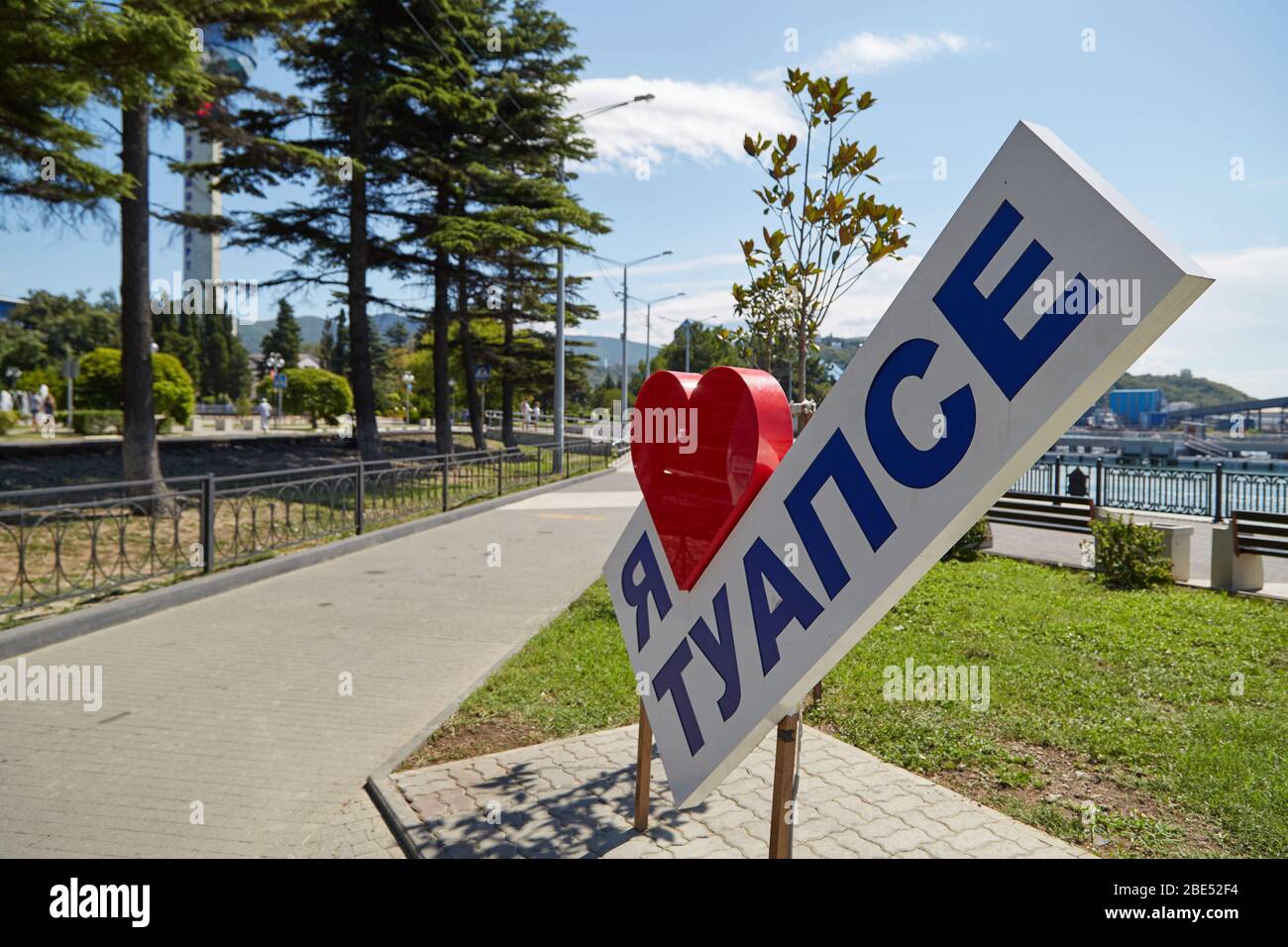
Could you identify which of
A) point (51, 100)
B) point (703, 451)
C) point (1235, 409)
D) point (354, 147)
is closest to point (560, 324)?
point (354, 147)

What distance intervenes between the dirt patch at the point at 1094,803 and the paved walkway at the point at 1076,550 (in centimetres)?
575

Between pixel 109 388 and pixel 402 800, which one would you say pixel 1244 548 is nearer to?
pixel 402 800

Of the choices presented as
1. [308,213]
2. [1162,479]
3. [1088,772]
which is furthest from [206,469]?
[1162,479]

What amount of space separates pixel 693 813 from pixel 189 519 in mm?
11033

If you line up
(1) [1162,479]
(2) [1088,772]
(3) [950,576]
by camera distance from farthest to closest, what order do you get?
(1) [1162,479] → (3) [950,576] → (2) [1088,772]

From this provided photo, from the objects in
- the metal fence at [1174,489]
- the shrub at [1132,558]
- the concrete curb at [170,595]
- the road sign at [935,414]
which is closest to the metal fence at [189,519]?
the concrete curb at [170,595]

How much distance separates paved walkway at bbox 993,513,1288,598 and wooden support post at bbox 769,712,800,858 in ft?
26.4

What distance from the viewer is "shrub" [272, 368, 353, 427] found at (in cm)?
5347

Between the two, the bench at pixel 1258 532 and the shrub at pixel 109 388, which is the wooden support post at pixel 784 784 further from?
the shrub at pixel 109 388

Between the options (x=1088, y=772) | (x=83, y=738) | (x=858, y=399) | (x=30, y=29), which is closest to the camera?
(x=858, y=399)

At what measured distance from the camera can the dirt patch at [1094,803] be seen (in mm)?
3780

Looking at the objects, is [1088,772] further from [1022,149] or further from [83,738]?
[83,738]

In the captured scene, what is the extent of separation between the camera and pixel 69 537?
353 inches
